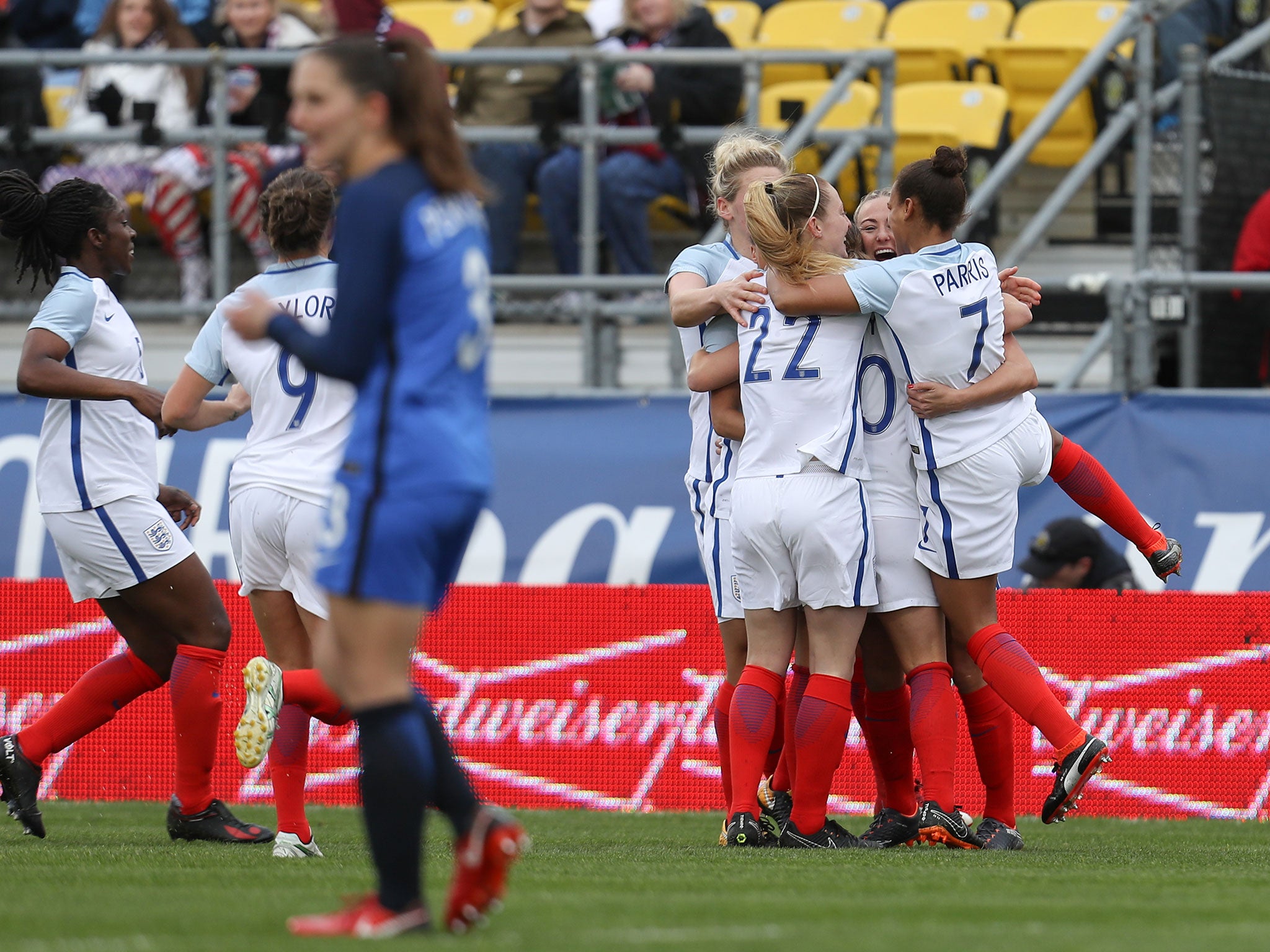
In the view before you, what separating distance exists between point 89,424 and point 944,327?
2.79 m

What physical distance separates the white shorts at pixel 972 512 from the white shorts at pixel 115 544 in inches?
96.3

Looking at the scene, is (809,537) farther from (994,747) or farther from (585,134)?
(585,134)

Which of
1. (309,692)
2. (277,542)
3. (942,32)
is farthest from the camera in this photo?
(942,32)

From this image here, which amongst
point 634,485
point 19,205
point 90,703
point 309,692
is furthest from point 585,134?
point 309,692

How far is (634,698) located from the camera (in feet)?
24.7

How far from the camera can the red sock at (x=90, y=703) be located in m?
6.05

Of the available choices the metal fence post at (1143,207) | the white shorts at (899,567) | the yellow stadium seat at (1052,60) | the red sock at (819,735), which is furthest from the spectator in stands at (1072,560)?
the yellow stadium seat at (1052,60)

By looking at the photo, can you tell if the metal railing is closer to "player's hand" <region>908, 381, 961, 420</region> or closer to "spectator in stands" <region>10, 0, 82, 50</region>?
"spectator in stands" <region>10, 0, 82, 50</region>

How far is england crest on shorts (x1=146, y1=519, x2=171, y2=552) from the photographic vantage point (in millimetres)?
5902

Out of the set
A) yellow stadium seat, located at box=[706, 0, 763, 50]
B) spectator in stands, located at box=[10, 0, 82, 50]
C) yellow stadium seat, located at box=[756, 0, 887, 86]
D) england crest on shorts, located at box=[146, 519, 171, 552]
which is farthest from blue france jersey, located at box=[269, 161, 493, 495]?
spectator in stands, located at box=[10, 0, 82, 50]

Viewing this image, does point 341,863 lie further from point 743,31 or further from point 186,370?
point 743,31

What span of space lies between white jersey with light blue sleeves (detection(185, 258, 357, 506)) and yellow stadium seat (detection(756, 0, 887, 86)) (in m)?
7.27

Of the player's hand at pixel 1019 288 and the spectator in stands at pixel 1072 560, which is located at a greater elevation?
the player's hand at pixel 1019 288

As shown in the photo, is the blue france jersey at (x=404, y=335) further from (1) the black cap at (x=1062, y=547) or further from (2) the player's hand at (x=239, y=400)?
(1) the black cap at (x=1062, y=547)
